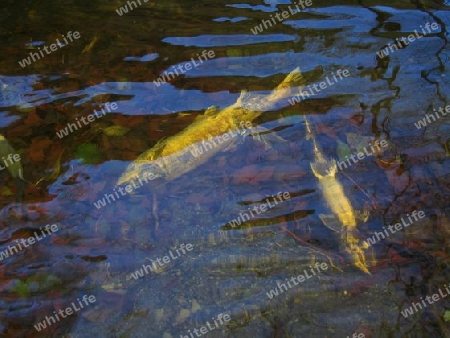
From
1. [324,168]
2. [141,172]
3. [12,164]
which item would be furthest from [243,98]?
[12,164]

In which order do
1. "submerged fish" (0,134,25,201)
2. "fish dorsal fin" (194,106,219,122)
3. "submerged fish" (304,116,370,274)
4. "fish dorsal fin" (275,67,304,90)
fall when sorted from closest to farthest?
"submerged fish" (304,116,370,274), "submerged fish" (0,134,25,201), "fish dorsal fin" (194,106,219,122), "fish dorsal fin" (275,67,304,90)

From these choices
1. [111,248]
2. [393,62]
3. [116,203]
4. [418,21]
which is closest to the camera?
[111,248]

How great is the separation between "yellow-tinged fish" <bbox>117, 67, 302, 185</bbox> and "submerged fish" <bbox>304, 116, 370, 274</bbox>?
59cm

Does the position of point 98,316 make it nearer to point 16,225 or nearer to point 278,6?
point 16,225

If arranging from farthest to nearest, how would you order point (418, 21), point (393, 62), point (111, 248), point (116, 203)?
1. point (418, 21)
2. point (393, 62)
3. point (116, 203)
4. point (111, 248)

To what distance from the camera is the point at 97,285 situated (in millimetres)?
2572

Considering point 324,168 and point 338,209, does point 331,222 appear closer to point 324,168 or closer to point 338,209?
point 338,209

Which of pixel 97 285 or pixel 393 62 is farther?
pixel 393 62

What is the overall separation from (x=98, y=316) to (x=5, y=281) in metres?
0.62

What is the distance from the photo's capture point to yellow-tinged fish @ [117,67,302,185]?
3043 millimetres

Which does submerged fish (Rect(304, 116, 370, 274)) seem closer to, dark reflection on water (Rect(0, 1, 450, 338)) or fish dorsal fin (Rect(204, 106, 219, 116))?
dark reflection on water (Rect(0, 1, 450, 338))

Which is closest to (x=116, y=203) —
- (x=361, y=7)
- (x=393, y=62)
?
(x=393, y=62)

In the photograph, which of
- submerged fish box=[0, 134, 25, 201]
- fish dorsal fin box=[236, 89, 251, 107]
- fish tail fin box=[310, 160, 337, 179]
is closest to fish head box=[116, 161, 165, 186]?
submerged fish box=[0, 134, 25, 201]

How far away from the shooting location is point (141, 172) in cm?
302
